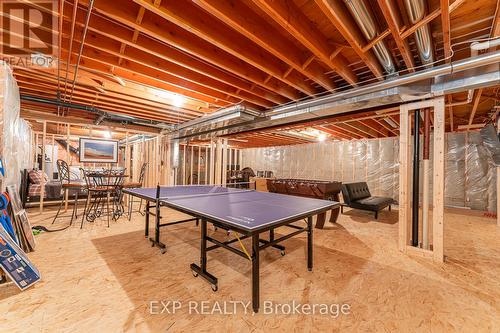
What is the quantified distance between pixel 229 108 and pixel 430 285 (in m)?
4.03

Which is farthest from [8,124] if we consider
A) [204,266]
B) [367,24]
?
[367,24]

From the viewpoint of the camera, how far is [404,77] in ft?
9.02

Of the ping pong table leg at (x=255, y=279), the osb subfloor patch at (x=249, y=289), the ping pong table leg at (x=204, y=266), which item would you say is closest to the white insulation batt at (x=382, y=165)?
the osb subfloor patch at (x=249, y=289)

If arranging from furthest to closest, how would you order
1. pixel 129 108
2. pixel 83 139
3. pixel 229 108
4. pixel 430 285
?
pixel 83 139, pixel 129 108, pixel 229 108, pixel 430 285

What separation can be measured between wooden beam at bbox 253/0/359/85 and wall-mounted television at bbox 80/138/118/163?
6.40 metres

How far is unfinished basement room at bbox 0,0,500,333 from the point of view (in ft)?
6.03

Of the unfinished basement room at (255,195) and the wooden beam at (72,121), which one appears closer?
the unfinished basement room at (255,195)

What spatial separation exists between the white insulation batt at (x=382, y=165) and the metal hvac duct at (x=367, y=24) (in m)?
5.64

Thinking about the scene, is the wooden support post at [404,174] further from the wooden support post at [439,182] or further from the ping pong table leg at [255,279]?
the ping pong table leg at [255,279]

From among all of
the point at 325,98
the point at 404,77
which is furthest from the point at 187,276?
the point at 404,77

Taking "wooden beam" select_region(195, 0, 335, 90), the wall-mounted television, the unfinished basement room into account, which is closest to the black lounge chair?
the unfinished basement room

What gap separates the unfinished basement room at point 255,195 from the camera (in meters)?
1.84

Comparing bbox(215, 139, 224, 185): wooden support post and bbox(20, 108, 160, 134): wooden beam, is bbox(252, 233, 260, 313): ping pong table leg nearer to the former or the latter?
bbox(215, 139, 224, 185): wooden support post

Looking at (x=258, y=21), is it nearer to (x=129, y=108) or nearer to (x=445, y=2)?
(x=445, y=2)
